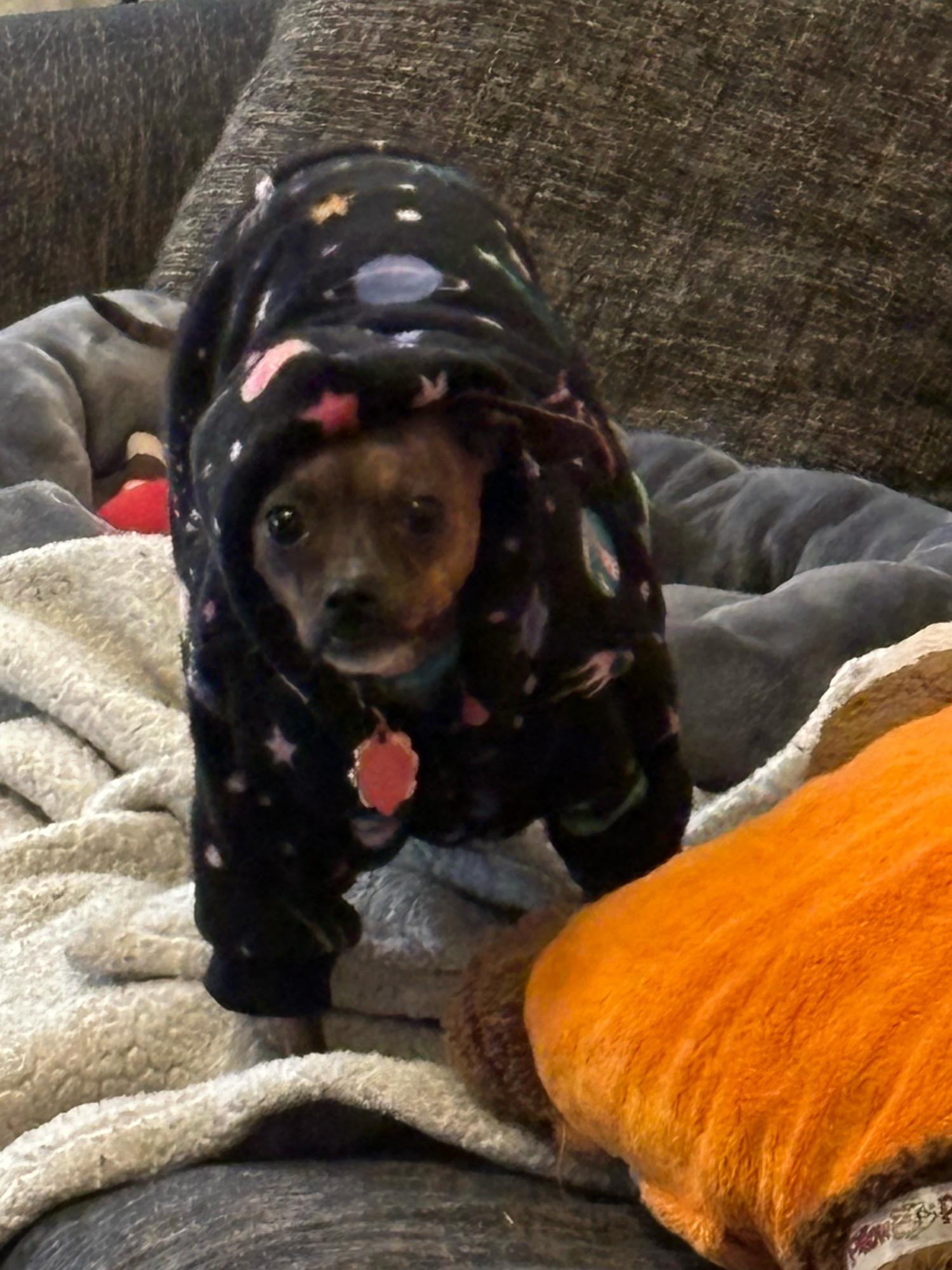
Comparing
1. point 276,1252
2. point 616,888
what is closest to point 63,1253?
point 276,1252

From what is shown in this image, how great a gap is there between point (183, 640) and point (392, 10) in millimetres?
757

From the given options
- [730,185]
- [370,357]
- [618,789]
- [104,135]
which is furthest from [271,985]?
[104,135]

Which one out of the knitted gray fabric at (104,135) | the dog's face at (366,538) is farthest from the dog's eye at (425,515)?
the knitted gray fabric at (104,135)

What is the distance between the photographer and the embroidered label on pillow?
0.37m

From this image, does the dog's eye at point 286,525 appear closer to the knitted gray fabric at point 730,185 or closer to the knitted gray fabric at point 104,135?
the knitted gray fabric at point 730,185

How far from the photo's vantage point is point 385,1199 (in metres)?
0.51

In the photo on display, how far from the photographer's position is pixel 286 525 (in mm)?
514

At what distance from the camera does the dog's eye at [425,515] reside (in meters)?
0.52

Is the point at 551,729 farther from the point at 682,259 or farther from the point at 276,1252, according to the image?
the point at 682,259

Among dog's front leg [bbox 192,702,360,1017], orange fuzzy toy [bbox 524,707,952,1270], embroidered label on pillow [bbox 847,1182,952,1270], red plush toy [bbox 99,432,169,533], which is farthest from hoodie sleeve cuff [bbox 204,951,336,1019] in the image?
red plush toy [bbox 99,432,169,533]

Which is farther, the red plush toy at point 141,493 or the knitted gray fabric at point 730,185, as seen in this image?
the red plush toy at point 141,493

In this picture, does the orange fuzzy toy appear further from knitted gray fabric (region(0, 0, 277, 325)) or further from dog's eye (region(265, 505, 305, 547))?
knitted gray fabric (region(0, 0, 277, 325))

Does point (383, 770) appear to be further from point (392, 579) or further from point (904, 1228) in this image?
point (904, 1228)

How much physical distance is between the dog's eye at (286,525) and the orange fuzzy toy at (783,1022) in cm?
19
